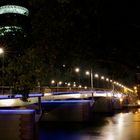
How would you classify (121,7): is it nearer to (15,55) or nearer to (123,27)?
(123,27)

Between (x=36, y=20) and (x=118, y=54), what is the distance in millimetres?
3635

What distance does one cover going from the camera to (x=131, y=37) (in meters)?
18.1

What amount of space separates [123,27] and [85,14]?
1.58 metres

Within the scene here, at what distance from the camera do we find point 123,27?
57.9 feet

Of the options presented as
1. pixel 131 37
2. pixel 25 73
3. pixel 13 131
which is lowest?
pixel 13 131

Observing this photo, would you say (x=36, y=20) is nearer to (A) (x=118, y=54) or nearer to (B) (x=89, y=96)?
(A) (x=118, y=54)

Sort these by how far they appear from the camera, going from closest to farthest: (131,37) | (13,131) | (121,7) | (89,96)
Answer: (121,7)
(131,37)
(13,131)
(89,96)

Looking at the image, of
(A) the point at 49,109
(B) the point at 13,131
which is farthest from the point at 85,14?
(A) the point at 49,109

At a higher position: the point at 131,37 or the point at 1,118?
the point at 131,37

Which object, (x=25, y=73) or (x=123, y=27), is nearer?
(x=123, y=27)

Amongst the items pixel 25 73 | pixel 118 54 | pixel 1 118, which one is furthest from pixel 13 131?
pixel 118 54

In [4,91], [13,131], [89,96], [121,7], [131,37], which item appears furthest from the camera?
[89,96]

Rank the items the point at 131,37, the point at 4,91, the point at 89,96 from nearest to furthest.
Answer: the point at 131,37
the point at 4,91
the point at 89,96

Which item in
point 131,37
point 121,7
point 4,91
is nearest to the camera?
point 121,7
